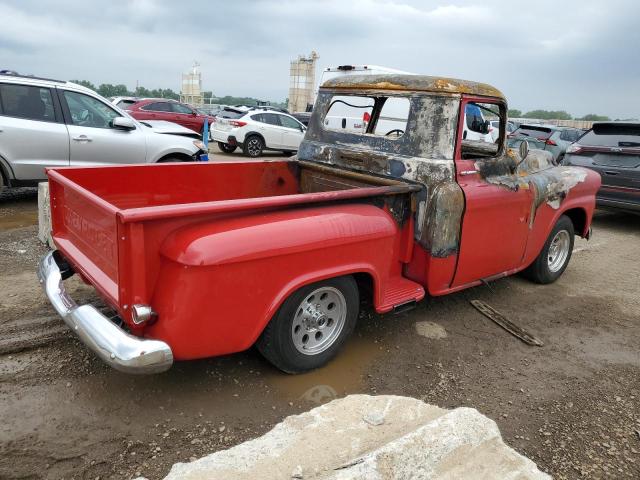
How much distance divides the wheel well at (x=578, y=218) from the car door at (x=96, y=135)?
568 centimetres

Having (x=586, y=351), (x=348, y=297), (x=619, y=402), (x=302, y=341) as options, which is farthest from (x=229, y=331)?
(x=586, y=351)

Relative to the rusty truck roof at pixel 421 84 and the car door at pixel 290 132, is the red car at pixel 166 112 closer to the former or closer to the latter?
the car door at pixel 290 132

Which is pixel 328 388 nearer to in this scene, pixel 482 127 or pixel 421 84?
pixel 421 84

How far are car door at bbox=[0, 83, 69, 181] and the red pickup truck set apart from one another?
140 inches

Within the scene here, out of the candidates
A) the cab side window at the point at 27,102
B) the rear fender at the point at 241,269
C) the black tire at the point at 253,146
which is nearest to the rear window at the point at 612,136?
the rear fender at the point at 241,269

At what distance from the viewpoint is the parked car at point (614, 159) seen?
7961 mm

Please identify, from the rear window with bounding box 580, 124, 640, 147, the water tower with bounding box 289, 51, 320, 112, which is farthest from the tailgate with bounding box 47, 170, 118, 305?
the water tower with bounding box 289, 51, 320, 112

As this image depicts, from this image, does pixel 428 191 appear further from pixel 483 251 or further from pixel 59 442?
pixel 59 442

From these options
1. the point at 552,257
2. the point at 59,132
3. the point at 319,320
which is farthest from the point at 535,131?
the point at 319,320

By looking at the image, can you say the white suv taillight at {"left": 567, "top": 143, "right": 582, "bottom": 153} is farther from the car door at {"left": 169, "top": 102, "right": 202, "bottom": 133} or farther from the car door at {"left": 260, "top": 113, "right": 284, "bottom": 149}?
the car door at {"left": 169, "top": 102, "right": 202, "bottom": 133}

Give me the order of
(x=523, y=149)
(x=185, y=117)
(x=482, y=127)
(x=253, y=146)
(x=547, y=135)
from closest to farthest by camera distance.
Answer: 1. (x=523, y=149)
2. (x=482, y=127)
3. (x=547, y=135)
4. (x=253, y=146)
5. (x=185, y=117)

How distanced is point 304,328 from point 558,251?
141 inches

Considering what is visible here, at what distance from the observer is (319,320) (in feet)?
11.1

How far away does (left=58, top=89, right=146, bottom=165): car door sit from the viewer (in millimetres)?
7059
